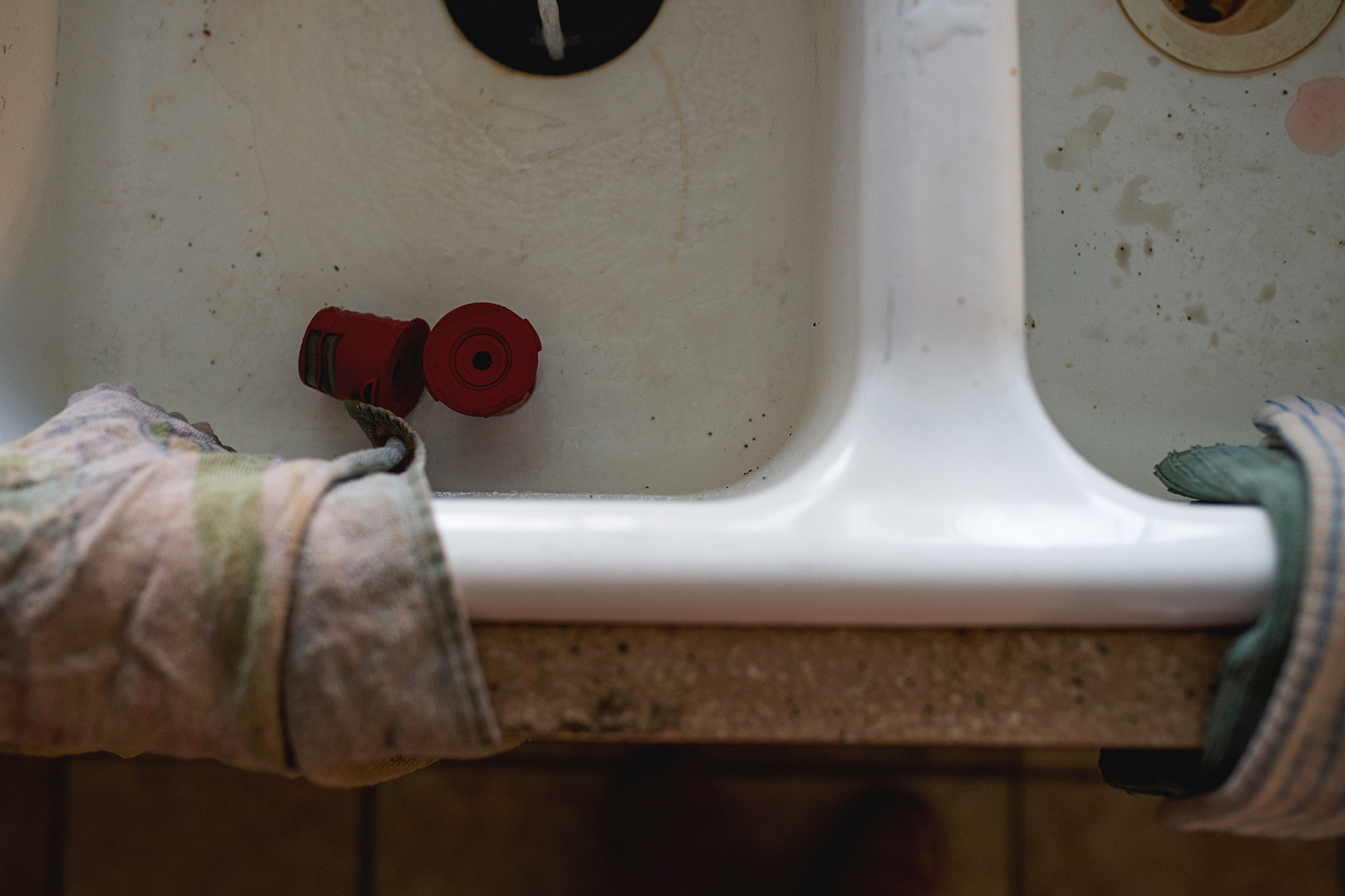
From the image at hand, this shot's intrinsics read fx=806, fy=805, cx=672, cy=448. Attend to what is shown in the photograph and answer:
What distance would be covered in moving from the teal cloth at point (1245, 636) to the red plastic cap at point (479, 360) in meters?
0.47

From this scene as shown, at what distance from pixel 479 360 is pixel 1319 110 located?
73 centimetres

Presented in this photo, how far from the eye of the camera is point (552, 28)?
0.65 metres

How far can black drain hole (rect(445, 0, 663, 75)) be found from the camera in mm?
680

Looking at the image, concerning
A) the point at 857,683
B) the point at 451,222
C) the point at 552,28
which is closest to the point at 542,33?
the point at 552,28

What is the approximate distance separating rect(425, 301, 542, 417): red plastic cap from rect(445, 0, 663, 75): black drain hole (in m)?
0.23

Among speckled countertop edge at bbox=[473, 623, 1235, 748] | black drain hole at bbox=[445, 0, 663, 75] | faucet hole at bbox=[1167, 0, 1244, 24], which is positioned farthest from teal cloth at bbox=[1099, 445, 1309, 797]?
black drain hole at bbox=[445, 0, 663, 75]

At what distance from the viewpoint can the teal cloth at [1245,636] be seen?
0.40 meters

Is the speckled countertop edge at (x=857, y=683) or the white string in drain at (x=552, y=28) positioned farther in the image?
the white string in drain at (x=552, y=28)

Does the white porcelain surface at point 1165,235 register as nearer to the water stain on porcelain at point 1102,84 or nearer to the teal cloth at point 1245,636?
the water stain on porcelain at point 1102,84

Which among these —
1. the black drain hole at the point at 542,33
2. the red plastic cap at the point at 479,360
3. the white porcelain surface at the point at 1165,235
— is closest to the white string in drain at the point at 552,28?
the black drain hole at the point at 542,33

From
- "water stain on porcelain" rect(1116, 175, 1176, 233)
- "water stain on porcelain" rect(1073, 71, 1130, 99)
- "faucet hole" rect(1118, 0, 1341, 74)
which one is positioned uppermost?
"faucet hole" rect(1118, 0, 1341, 74)

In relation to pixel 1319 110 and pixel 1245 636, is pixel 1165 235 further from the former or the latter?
pixel 1245 636

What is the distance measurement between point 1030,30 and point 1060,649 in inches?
20.9

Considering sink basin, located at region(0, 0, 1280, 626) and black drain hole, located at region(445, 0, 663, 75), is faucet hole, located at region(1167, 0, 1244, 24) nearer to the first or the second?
sink basin, located at region(0, 0, 1280, 626)
